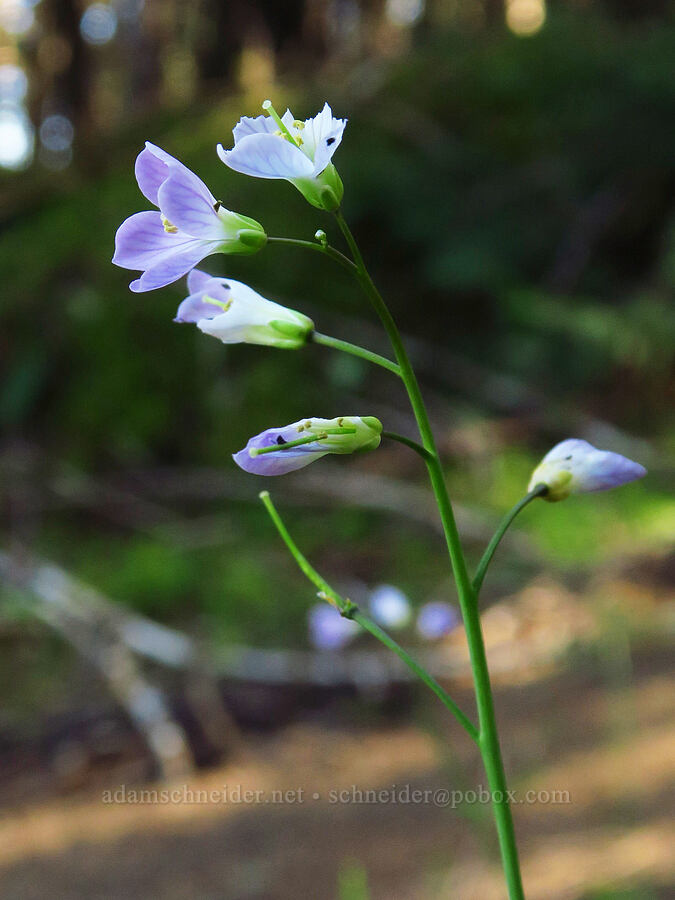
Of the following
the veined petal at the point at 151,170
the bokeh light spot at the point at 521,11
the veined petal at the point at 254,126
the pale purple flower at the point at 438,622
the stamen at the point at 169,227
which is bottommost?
the stamen at the point at 169,227

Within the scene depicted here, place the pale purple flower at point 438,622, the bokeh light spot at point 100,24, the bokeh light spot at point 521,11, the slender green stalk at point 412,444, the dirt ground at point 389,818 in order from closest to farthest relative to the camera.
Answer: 1. the slender green stalk at point 412,444
2. the pale purple flower at point 438,622
3. the dirt ground at point 389,818
4. the bokeh light spot at point 521,11
5. the bokeh light spot at point 100,24

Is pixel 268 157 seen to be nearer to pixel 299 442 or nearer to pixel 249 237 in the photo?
pixel 249 237

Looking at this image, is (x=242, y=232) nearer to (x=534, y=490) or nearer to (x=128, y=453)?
(x=534, y=490)

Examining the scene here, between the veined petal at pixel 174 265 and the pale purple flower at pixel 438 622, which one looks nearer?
Answer: the veined petal at pixel 174 265

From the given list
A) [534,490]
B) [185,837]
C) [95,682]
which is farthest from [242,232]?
[95,682]

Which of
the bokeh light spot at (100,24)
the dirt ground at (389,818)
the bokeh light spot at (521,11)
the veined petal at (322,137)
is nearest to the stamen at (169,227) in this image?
the veined petal at (322,137)

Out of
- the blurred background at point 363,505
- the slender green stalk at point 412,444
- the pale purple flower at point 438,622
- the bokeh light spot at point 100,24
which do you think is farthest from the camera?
the bokeh light spot at point 100,24

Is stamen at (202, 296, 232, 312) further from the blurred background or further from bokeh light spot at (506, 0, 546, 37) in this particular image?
bokeh light spot at (506, 0, 546, 37)

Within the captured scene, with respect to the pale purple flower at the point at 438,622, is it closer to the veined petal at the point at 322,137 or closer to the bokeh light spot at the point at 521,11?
the veined petal at the point at 322,137
